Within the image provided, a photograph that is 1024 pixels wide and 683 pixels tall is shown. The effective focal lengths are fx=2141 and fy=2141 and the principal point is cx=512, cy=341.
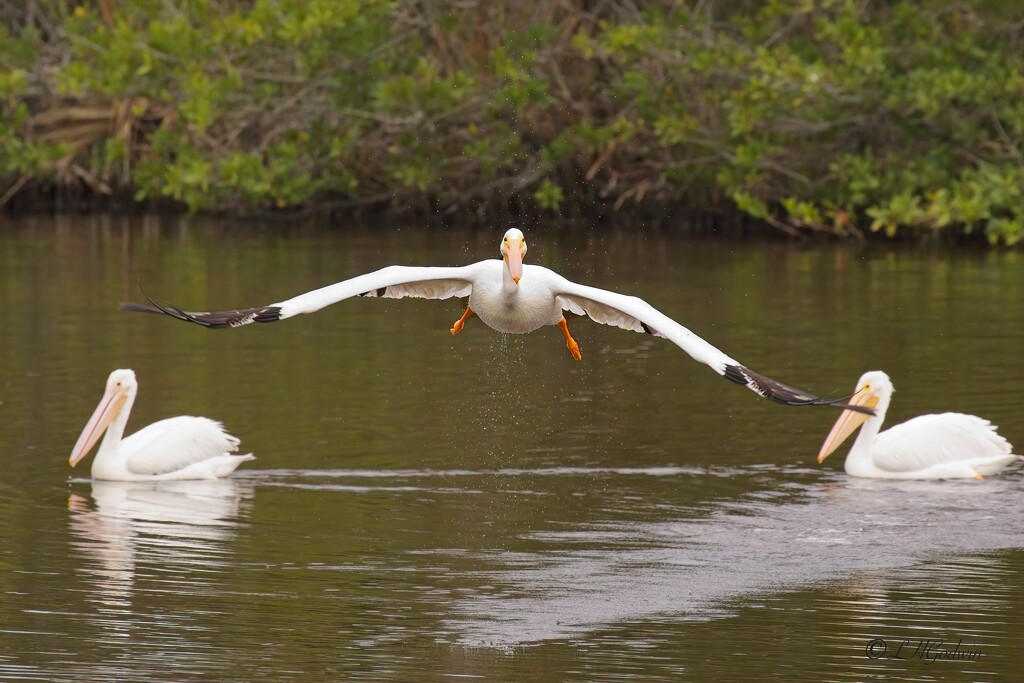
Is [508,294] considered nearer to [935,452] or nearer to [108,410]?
[935,452]

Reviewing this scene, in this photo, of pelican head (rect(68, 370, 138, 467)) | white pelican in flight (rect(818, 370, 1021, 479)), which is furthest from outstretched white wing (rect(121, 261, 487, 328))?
white pelican in flight (rect(818, 370, 1021, 479))

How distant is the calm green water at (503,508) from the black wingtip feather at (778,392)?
939mm

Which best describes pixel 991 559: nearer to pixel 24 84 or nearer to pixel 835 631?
pixel 835 631

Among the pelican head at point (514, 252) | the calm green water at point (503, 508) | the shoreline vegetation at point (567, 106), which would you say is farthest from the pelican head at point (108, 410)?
the shoreline vegetation at point (567, 106)

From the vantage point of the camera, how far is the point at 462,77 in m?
26.5

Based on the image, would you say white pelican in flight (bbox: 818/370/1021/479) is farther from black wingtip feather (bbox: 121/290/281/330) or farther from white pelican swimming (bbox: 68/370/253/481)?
black wingtip feather (bbox: 121/290/281/330)

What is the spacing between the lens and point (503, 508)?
1082 centimetres

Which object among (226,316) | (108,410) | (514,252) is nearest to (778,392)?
(514,252)

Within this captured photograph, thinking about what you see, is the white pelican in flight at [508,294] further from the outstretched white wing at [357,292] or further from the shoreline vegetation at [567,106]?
the shoreline vegetation at [567,106]

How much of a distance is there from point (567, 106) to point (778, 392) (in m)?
20.7

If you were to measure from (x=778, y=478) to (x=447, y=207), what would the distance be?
61.1 ft

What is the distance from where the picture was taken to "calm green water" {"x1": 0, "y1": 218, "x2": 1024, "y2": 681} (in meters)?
8.11

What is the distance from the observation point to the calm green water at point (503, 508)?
811 centimetres

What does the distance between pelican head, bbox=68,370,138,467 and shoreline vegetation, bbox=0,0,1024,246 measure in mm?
12874
